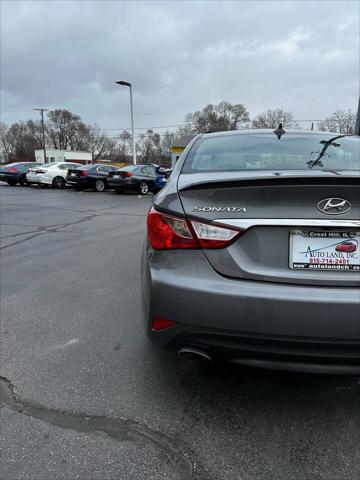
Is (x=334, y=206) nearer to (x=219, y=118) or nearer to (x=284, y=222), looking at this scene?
(x=284, y=222)

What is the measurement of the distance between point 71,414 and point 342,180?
77.7 inches

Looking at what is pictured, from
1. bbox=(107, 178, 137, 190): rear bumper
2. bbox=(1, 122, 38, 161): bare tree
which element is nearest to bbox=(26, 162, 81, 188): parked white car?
bbox=(107, 178, 137, 190): rear bumper

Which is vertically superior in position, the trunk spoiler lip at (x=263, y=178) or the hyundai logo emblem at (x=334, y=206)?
the trunk spoiler lip at (x=263, y=178)

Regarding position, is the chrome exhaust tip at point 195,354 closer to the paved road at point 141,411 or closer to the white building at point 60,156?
the paved road at point 141,411

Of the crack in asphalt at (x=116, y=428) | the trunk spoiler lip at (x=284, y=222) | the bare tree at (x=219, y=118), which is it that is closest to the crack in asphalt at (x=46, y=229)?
the crack in asphalt at (x=116, y=428)

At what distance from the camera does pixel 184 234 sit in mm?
1926

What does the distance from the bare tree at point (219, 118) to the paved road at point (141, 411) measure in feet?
220

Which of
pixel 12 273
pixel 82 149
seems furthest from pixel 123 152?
pixel 12 273

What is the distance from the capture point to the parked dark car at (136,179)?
57.5 feet

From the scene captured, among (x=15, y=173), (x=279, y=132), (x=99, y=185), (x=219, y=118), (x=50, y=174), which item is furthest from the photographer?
(x=219, y=118)

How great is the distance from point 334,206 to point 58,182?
2224 cm

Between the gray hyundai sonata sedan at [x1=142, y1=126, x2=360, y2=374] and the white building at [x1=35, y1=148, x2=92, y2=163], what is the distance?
248 ft

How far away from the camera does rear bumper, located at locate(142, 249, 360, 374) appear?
5.66 ft

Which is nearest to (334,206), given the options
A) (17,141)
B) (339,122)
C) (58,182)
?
(58,182)
